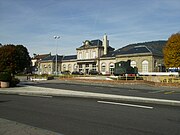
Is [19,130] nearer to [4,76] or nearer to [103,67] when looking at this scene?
[4,76]

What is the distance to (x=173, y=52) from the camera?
49.8 metres

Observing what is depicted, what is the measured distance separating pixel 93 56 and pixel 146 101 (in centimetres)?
7194

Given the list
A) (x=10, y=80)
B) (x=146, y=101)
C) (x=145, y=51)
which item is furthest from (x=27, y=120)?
(x=145, y=51)

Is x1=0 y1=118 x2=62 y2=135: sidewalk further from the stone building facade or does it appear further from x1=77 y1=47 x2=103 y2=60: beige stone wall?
x1=77 y1=47 x2=103 y2=60: beige stone wall

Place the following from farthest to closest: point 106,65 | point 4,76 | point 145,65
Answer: point 106,65
point 145,65
point 4,76

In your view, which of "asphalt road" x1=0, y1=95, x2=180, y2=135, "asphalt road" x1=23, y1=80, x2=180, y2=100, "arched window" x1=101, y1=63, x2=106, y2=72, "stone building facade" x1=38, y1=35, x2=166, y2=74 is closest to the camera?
"asphalt road" x1=0, y1=95, x2=180, y2=135

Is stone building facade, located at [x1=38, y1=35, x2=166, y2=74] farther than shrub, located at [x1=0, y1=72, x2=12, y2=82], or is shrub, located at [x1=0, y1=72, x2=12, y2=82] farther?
stone building facade, located at [x1=38, y1=35, x2=166, y2=74]

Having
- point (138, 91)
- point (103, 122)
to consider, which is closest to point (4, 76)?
point (138, 91)

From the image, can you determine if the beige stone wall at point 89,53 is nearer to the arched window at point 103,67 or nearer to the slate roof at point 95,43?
the slate roof at point 95,43

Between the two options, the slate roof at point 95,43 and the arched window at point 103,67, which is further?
the slate roof at point 95,43

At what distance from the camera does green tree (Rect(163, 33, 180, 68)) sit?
49219 millimetres

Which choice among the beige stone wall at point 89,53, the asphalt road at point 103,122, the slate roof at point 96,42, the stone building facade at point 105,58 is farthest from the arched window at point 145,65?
the asphalt road at point 103,122

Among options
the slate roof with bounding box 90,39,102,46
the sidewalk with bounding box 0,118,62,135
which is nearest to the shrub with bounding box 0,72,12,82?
the sidewalk with bounding box 0,118,62,135

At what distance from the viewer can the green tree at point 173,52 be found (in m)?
49.2
